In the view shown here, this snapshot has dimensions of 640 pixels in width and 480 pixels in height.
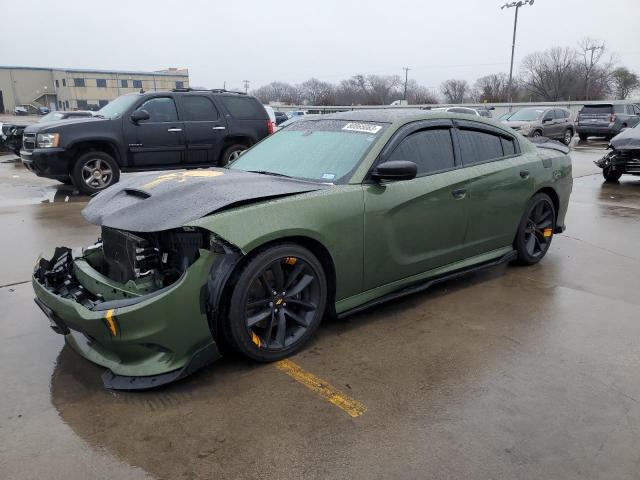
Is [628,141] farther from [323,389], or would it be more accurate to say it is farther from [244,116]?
[323,389]

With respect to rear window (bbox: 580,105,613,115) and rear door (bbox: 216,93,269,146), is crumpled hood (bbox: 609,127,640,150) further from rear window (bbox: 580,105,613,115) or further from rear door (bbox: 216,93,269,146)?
rear window (bbox: 580,105,613,115)

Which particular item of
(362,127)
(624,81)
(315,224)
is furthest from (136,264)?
(624,81)

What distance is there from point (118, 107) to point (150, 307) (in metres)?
8.05

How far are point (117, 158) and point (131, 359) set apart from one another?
23.9ft

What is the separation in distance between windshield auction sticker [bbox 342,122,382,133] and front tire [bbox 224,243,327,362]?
122cm

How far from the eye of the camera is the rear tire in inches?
430

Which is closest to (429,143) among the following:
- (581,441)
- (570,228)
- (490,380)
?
(490,380)

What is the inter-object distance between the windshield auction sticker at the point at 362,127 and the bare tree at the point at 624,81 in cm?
8030

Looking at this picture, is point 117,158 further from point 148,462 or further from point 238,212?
point 148,462

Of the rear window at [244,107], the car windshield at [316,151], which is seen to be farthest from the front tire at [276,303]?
the rear window at [244,107]

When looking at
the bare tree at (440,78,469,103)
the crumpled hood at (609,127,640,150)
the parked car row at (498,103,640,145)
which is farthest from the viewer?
the bare tree at (440,78,469,103)

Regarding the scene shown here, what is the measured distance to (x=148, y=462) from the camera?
92.9 inches

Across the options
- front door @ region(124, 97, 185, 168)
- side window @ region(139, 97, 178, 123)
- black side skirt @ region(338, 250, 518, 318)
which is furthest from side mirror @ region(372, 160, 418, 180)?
side window @ region(139, 97, 178, 123)

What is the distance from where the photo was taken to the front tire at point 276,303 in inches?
117
